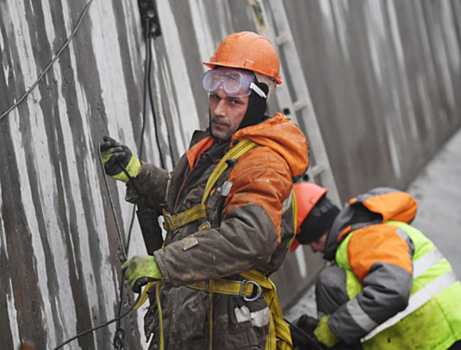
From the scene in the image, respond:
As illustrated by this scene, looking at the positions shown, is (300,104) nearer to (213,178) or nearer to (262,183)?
(213,178)

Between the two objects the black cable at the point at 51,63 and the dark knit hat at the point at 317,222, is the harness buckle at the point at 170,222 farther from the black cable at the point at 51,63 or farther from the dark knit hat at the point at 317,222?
the dark knit hat at the point at 317,222

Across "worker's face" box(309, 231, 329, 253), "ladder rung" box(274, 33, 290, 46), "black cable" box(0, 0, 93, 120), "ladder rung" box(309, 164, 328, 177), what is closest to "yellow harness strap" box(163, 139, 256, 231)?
"black cable" box(0, 0, 93, 120)

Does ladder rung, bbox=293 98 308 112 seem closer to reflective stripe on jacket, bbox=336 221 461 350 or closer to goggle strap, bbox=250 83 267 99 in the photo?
reflective stripe on jacket, bbox=336 221 461 350

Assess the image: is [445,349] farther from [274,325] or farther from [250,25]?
[250,25]

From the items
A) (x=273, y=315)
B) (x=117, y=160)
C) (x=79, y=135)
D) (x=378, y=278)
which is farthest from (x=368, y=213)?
(x=79, y=135)

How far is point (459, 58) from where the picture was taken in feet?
33.1

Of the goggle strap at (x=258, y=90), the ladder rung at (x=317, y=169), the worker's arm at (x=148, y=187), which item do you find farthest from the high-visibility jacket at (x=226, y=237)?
the ladder rung at (x=317, y=169)

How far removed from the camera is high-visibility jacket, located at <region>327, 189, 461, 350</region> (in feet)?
12.5

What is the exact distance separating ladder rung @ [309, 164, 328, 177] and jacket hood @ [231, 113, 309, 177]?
2478 mm

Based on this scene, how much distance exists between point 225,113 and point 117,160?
0.59 meters

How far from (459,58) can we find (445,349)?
6.86 m

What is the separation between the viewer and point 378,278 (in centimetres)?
379

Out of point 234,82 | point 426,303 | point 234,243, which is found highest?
point 234,82

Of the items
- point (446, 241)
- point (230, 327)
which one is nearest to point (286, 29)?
point (446, 241)
